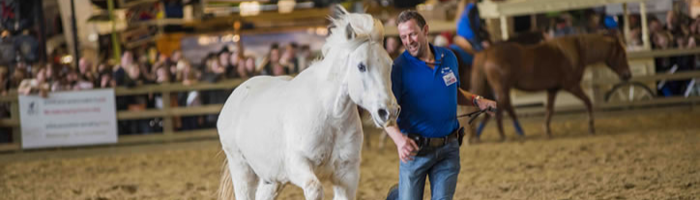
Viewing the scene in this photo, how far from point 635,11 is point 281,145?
1120 centimetres

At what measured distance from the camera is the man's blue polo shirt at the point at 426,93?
A: 4188mm

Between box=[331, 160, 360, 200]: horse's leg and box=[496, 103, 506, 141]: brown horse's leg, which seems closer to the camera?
box=[331, 160, 360, 200]: horse's leg

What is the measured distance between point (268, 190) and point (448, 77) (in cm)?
146

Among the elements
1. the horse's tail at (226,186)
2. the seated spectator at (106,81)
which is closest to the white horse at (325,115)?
the horse's tail at (226,186)

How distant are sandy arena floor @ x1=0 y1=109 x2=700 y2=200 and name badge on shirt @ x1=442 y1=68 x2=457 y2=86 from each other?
8.93 ft

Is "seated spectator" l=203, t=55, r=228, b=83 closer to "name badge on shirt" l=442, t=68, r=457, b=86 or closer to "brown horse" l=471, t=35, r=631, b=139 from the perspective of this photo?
"brown horse" l=471, t=35, r=631, b=139

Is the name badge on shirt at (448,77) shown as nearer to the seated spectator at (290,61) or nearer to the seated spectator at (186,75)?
the seated spectator at (290,61)

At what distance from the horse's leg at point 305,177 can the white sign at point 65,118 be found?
8.98 metres

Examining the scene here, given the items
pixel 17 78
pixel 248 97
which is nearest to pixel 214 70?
pixel 17 78

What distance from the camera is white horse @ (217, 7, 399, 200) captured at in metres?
4.01

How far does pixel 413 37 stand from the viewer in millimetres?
4090

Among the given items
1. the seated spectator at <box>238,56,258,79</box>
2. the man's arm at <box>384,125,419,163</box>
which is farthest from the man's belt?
the seated spectator at <box>238,56,258,79</box>

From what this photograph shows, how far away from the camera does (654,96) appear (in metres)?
14.2

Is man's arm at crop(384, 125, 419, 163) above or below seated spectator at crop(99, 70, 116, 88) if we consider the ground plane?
above
